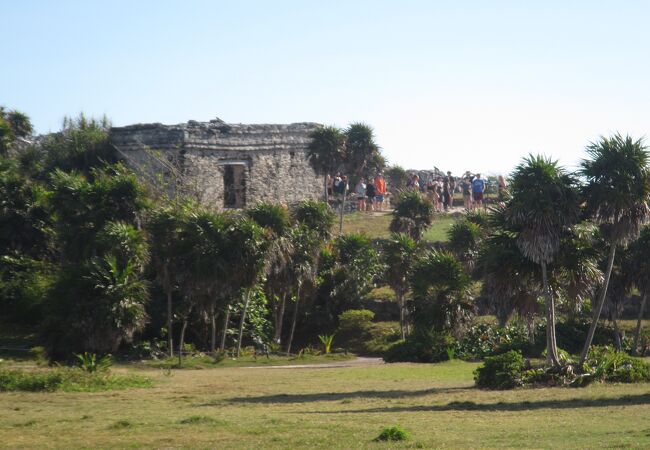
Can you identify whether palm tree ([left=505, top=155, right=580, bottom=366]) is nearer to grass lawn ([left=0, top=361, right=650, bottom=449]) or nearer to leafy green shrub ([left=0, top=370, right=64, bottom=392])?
grass lawn ([left=0, top=361, right=650, bottom=449])

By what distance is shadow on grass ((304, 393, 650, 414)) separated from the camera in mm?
21359

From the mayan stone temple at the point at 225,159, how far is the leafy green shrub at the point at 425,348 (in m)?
13.5

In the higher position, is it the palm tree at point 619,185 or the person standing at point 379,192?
the person standing at point 379,192

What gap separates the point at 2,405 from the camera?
2206cm

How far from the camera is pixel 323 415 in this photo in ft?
66.9

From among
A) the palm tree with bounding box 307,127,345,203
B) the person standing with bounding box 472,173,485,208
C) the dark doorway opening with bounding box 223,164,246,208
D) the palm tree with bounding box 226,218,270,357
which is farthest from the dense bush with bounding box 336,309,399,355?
the person standing with bounding box 472,173,485,208

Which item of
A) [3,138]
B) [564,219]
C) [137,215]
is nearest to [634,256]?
[564,219]

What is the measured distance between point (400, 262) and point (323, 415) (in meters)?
20.7

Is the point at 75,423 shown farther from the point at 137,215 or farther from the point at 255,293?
the point at 255,293

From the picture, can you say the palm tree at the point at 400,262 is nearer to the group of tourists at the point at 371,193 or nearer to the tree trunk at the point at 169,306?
the tree trunk at the point at 169,306

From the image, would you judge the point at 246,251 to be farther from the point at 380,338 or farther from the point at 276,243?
the point at 380,338

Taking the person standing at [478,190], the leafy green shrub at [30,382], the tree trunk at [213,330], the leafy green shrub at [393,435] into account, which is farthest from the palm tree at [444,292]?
A: the person standing at [478,190]

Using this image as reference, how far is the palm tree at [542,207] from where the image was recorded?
84.6 ft

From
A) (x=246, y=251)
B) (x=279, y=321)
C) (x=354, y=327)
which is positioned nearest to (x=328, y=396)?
(x=246, y=251)
